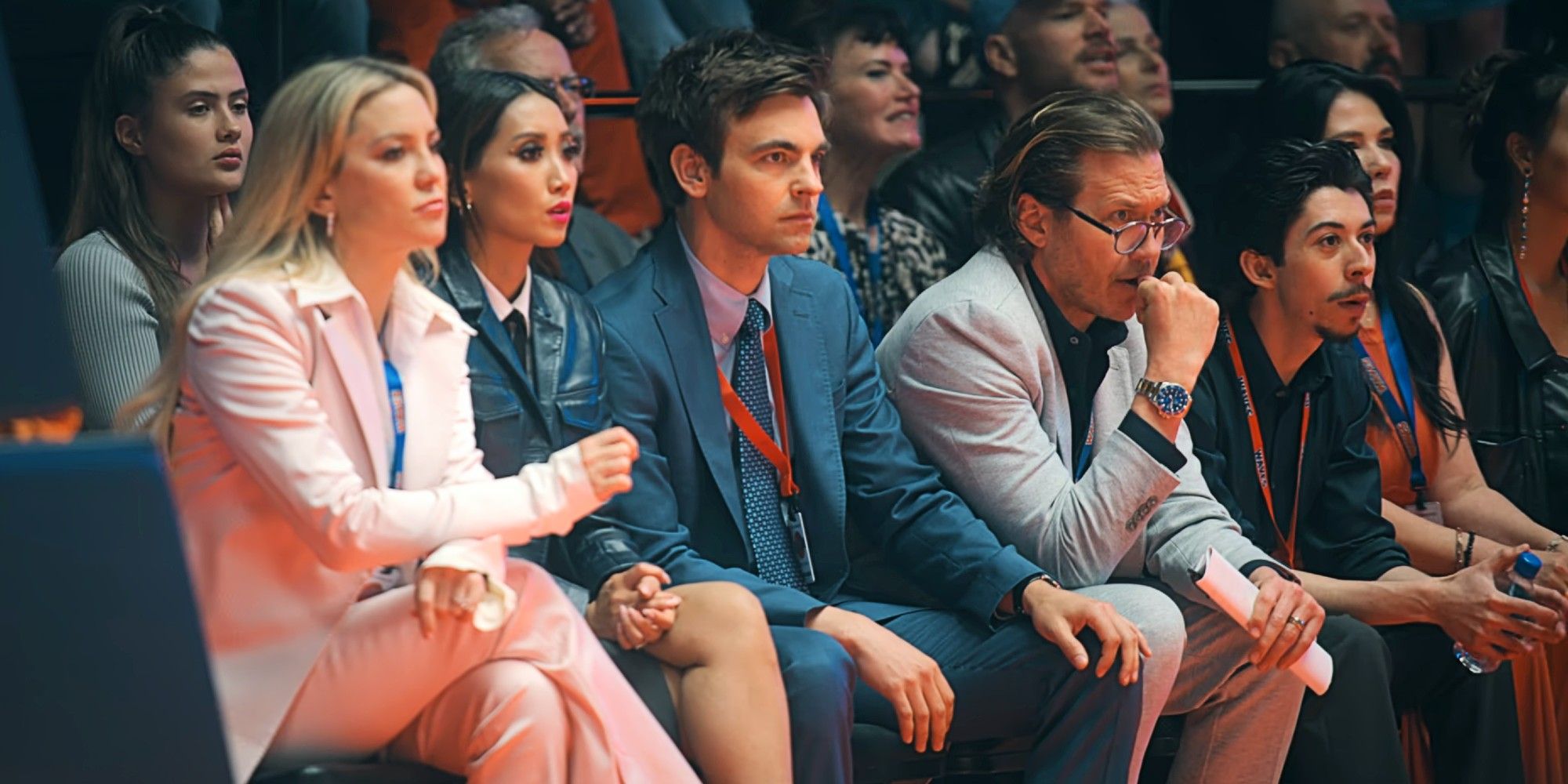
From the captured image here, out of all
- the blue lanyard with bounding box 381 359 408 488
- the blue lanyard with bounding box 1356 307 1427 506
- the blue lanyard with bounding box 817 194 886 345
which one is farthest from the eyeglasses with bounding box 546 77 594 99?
the blue lanyard with bounding box 1356 307 1427 506

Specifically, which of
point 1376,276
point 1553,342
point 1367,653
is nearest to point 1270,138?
point 1376,276

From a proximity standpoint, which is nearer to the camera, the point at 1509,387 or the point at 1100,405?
the point at 1100,405

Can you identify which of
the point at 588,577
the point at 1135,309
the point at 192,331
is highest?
the point at 192,331

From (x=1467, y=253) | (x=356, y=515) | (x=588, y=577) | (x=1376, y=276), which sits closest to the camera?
(x=356, y=515)

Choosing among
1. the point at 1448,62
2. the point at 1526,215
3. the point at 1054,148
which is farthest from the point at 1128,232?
the point at 1448,62

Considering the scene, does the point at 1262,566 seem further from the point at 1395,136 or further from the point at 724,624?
the point at 1395,136

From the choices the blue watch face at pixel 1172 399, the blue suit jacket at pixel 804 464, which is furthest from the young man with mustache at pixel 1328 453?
the blue suit jacket at pixel 804 464

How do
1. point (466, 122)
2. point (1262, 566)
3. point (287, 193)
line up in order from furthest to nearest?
point (1262, 566)
point (466, 122)
point (287, 193)

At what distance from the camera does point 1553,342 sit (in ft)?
12.6

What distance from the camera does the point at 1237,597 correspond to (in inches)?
109

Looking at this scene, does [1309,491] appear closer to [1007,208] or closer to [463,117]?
[1007,208]

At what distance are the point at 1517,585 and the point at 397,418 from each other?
6.70 ft

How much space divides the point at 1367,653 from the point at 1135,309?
0.69 metres

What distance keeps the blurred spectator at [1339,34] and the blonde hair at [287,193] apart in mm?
2672
